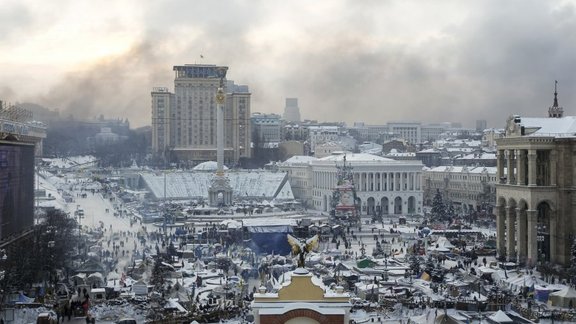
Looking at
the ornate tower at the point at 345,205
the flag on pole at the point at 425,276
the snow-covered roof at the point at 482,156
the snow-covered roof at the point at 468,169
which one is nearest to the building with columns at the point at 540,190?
the flag on pole at the point at 425,276

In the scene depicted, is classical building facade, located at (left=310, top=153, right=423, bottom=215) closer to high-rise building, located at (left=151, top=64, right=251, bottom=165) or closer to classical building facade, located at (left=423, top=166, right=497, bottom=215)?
classical building facade, located at (left=423, top=166, right=497, bottom=215)

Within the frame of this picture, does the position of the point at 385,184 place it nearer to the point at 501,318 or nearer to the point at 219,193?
the point at 219,193

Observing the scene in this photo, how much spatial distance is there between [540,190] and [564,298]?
10.1 m

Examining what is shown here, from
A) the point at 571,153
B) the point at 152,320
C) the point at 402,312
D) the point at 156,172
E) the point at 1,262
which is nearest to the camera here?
the point at 152,320

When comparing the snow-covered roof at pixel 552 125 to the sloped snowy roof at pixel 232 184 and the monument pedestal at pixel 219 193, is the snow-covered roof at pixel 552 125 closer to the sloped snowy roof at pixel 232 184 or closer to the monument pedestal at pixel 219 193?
the monument pedestal at pixel 219 193

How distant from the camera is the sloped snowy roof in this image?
72.6m

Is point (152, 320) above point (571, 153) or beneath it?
beneath

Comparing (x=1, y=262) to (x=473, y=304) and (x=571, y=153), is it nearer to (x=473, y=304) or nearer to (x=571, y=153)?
(x=473, y=304)

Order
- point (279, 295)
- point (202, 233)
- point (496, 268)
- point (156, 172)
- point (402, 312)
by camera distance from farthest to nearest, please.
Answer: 1. point (156, 172)
2. point (202, 233)
3. point (496, 268)
4. point (402, 312)
5. point (279, 295)

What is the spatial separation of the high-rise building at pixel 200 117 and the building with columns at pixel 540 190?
237 feet

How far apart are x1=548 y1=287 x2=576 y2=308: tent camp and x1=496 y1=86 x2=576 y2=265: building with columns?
8.67 meters

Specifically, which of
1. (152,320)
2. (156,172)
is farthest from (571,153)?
(156,172)

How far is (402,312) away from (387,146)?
7875 cm

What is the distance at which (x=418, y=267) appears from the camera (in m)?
31.5
